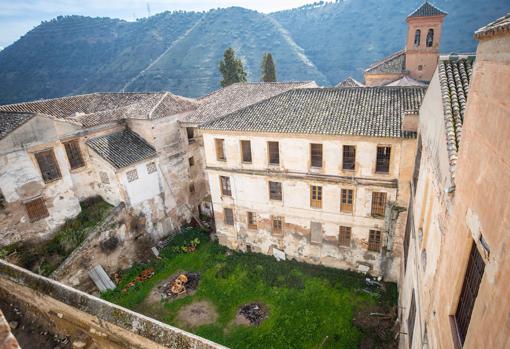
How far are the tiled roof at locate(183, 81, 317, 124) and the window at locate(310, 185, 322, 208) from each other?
9813 millimetres

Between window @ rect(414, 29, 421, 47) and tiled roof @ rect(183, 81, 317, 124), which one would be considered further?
window @ rect(414, 29, 421, 47)

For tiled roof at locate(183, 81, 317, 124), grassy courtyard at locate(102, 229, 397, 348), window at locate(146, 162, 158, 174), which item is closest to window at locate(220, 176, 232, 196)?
grassy courtyard at locate(102, 229, 397, 348)

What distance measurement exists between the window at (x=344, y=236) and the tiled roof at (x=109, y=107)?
16.3 m

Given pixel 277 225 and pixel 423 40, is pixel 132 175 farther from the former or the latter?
pixel 423 40

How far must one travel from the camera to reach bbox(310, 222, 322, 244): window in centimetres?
2055

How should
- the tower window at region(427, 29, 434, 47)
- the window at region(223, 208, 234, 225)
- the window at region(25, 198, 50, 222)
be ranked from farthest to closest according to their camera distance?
1. the tower window at region(427, 29, 434, 47)
2. the window at region(223, 208, 234, 225)
3. the window at region(25, 198, 50, 222)

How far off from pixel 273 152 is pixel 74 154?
15.0 m

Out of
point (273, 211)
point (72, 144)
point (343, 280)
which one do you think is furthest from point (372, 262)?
point (72, 144)

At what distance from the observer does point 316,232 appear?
20.8 m

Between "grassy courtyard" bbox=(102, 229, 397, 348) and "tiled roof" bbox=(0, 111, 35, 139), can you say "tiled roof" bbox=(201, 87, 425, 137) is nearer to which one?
"grassy courtyard" bbox=(102, 229, 397, 348)

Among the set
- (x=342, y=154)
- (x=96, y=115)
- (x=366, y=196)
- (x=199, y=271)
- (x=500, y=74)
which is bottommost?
(x=199, y=271)

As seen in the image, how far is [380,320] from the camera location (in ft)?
A: 55.3

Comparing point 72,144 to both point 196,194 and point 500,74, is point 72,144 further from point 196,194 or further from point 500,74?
point 500,74

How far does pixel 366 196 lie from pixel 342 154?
298 centimetres
